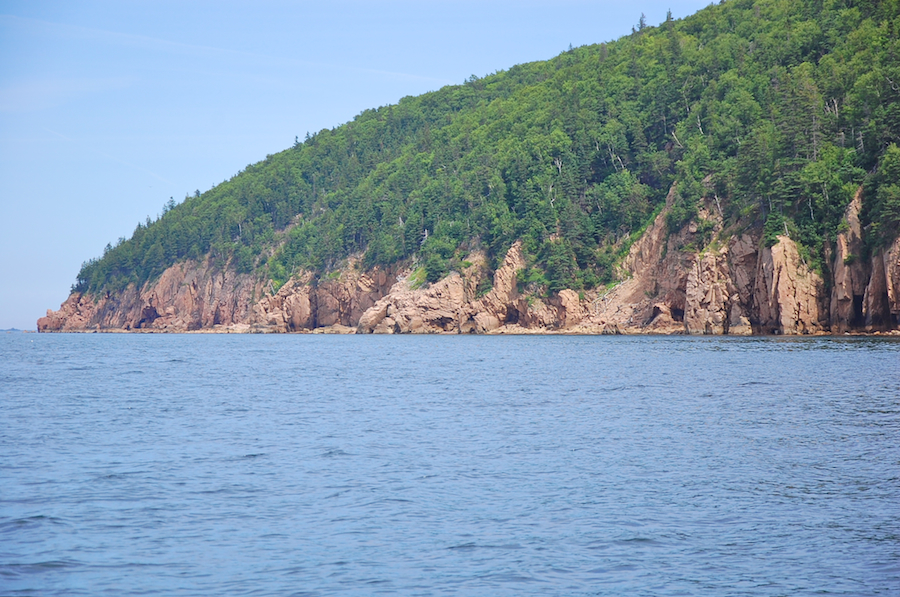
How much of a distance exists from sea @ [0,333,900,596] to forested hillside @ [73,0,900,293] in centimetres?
5529

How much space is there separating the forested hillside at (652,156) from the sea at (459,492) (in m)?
55.3

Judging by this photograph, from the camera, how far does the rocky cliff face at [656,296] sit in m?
82.4

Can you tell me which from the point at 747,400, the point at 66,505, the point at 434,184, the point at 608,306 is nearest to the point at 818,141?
the point at 608,306

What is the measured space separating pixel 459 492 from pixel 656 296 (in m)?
93.5

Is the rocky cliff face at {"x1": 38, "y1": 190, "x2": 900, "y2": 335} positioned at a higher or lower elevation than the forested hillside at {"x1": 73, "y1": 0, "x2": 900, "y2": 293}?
lower

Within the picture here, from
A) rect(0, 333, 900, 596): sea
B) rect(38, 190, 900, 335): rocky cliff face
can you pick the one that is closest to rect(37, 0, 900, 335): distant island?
rect(38, 190, 900, 335): rocky cliff face

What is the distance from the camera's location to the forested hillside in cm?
8988

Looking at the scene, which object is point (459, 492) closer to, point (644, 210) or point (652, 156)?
point (644, 210)

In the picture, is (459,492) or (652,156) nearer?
(459,492)

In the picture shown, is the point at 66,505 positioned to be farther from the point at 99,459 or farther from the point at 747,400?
the point at 747,400

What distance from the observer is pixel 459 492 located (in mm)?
19328

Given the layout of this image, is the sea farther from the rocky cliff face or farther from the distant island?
the distant island

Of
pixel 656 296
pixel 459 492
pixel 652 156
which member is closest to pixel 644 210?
pixel 652 156

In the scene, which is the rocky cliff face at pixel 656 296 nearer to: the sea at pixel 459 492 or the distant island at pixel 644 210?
the distant island at pixel 644 210
